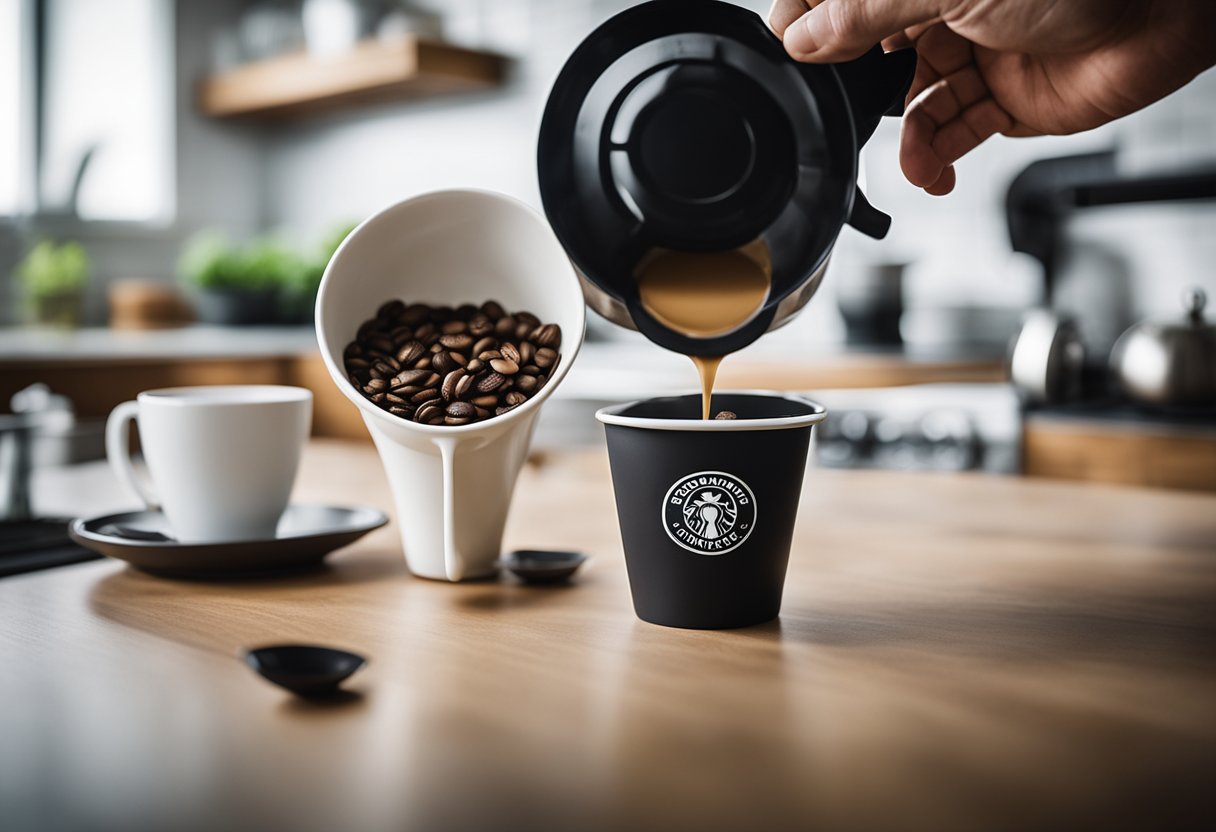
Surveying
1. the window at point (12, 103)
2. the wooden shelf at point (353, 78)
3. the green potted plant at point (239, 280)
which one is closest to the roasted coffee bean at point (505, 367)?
the wooden shelf at point (353, 78)

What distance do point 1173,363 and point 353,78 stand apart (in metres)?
2.57

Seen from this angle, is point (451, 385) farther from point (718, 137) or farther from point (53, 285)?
point (53, 285)

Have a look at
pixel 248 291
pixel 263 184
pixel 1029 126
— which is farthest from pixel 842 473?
pixel 263 184

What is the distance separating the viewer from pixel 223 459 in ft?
2.55

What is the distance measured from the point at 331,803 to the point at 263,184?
4440 mm

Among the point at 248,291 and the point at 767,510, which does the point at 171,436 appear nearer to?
the point at 767,510

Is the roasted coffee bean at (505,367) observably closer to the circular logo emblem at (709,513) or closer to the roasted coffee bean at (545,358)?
the roasted coffee bean at (545,358)

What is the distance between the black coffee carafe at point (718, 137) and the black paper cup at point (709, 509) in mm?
95

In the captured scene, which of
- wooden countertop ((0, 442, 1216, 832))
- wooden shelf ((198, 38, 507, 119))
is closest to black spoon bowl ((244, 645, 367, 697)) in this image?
wooden countertop ((0, 442, 1216, 832))

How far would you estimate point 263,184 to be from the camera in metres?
4.49

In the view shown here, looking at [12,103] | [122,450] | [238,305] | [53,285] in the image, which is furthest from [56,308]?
[122,450]

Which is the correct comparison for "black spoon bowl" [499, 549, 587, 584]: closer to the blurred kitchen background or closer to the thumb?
the thumb

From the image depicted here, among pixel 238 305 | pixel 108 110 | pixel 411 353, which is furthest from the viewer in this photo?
pixel 108 110

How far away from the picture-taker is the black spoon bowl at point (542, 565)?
740mm
